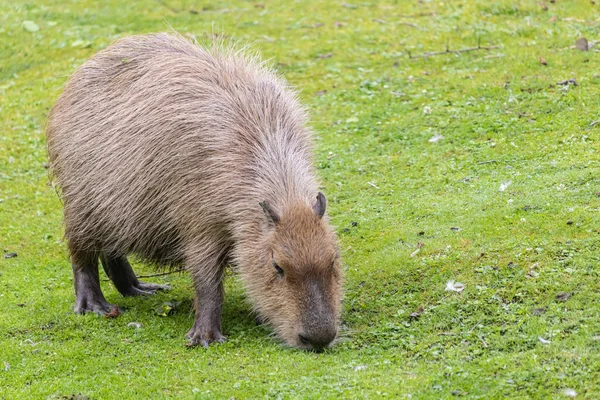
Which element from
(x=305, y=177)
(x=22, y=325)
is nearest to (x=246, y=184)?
(x=305, y=177)

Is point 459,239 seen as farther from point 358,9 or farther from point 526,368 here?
point 358,9

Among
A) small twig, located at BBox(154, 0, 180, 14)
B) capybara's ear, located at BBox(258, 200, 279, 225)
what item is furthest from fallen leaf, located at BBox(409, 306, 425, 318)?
small twig, located at BBox(154, 0, 180, 14)

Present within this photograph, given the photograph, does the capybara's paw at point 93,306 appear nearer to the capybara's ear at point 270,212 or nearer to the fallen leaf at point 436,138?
the capybara's ear at point 270,212

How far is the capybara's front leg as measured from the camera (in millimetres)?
6367

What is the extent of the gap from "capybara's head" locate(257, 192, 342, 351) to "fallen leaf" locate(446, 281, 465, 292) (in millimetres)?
767

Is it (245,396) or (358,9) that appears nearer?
(245,396)

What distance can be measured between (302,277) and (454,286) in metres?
1.16

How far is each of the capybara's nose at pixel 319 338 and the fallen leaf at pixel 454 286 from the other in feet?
3.28

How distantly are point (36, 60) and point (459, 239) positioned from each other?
822 centimetres

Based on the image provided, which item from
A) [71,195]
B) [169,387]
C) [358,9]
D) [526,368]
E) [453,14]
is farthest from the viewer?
[358,9]

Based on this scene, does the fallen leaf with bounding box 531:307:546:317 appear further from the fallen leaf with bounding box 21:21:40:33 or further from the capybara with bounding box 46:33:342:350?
the fallen leaf with bounding box 21:21:40:33

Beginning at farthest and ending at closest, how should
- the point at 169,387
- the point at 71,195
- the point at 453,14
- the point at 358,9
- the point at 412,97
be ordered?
the point at 358,9, the point at 453,14, the point at 412,97, the point at 71,195, the point at 169,387

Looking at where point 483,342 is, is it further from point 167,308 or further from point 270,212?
point 167,308

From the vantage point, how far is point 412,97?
10359 millimetres
